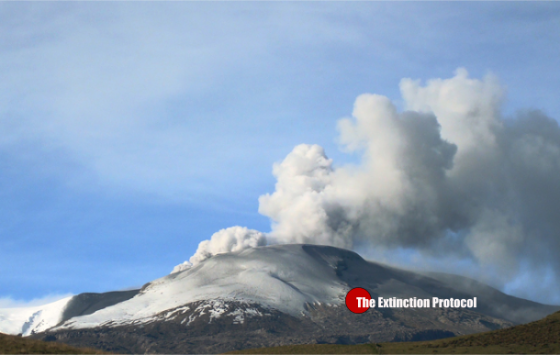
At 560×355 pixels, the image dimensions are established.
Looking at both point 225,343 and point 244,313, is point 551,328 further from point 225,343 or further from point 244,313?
point 244,313

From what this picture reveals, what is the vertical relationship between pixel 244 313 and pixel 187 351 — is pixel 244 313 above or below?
above

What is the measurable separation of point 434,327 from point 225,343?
6953 cm

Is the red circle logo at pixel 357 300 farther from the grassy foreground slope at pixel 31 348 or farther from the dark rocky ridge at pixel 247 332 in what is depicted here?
the grassy foreground slope at pixel 31 348

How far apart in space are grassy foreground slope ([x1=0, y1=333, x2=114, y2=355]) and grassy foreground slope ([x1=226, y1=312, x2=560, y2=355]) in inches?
590

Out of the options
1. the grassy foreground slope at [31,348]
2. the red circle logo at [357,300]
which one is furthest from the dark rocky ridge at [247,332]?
the grassy foreground slope at [31,348]

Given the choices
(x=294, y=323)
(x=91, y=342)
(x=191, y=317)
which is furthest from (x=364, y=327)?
(x=91, y=342)

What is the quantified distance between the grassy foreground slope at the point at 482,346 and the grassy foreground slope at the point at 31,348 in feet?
49.2

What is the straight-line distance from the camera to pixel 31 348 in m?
43.5

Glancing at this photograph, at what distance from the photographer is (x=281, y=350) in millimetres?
52344

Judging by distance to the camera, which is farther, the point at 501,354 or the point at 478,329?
the point at 478,329

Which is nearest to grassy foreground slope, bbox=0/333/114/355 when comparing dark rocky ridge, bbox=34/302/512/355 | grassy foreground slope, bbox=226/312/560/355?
grassy foreground slope, bbox=226/312/560/355

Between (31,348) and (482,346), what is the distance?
1386 inches

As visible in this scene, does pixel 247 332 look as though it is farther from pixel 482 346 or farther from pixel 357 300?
pixel 482 346

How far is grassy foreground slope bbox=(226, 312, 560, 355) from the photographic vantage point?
153ft
